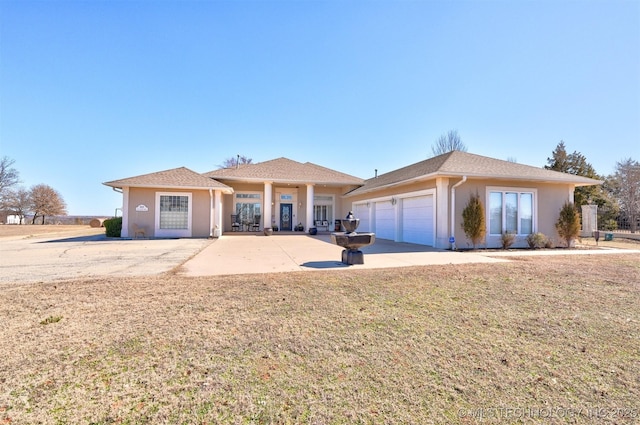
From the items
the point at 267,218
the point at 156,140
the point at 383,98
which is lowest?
the point at 267,218

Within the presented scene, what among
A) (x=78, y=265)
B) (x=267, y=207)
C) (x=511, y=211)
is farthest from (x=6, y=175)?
(x=511, y=211)

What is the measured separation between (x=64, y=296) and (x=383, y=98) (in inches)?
680

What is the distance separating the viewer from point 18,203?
122ft

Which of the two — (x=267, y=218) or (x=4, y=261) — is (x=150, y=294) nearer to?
(x=4, y=261)

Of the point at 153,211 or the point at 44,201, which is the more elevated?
the point at 44,201

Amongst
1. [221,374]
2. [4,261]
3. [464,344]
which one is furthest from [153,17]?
[464,344]

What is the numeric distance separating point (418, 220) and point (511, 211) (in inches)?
150

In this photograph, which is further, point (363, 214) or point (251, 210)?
point (251, 210)

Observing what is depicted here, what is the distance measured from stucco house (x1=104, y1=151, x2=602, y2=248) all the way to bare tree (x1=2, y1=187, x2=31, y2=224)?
115 ft

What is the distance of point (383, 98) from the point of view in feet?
57.6

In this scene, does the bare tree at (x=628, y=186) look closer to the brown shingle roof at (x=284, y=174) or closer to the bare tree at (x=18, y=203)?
the brown shingle roof at (x=284, y=174)

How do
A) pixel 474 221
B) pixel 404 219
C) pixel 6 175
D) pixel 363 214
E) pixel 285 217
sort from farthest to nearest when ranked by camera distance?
pixel 6 175
pixel 285 217
pixel 363 214
pixel 404 219
pixel 474 221

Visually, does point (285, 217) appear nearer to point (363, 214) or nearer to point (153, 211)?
point (363, 214)

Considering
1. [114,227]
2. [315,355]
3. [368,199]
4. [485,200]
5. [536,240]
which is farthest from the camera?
[368,199]
